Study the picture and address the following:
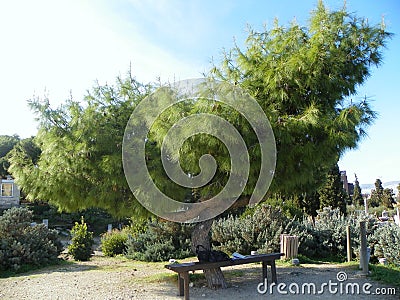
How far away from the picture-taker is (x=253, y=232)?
9.45 m

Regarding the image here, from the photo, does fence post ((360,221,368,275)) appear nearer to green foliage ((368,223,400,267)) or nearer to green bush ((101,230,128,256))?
green foliage ((368,223,400,267))

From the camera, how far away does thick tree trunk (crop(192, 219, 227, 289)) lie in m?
5.73

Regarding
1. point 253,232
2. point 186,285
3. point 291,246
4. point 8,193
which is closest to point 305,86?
point 186,285

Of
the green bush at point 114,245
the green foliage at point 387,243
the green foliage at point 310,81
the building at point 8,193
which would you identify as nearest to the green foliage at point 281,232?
the green foliage at point 387,243

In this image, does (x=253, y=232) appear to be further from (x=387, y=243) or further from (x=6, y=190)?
(x=6, y=190)

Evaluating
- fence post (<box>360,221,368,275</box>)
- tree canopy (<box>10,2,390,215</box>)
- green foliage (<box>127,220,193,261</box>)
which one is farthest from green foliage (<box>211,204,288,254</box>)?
tree canopy (<box>10,2,390,215</box>)

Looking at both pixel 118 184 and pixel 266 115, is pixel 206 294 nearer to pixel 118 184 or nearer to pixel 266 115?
pixel 118 184

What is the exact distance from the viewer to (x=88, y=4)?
16.5 ft

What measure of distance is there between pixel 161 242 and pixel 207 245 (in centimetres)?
413

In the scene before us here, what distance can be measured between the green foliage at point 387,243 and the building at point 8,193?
1885 centimetres

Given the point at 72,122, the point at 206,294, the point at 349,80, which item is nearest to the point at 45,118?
the point at 72,122

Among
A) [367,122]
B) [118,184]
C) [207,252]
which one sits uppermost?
[367,122]

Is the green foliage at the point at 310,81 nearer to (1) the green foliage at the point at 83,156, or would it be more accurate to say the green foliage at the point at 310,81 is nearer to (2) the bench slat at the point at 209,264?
(2) the bench slat at the point at 209,264

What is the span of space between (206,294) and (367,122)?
10.7ft
